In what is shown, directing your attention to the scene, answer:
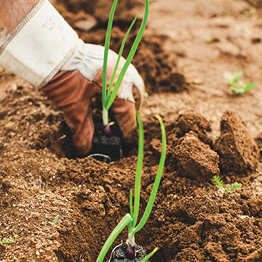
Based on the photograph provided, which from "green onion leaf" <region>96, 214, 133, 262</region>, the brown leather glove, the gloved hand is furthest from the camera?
the brown leather glove

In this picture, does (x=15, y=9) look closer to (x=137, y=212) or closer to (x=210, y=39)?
(x=137, y=212)

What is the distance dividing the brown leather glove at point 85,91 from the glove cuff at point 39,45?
0.16 ft

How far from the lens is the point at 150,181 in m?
1.28

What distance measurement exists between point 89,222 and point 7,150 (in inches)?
24.2

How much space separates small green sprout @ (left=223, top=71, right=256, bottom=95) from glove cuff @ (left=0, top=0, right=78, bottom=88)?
1.30 meters

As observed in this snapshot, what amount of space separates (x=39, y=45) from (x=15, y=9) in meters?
0.17

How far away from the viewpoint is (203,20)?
9.25 feet

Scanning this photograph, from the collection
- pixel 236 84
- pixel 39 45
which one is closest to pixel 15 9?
pixel 39 45

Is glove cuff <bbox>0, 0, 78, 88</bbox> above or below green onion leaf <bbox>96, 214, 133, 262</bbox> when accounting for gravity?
above

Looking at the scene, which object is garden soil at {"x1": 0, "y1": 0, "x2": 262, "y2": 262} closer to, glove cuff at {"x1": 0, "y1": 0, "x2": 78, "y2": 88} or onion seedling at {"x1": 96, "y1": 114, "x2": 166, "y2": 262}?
onion seedling at {"x1": 96, "y1": 114, "x2": 166, "y2": 262}

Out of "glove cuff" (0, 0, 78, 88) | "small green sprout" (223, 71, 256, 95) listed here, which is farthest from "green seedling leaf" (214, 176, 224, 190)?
"small green sprout" (223, 71, 256, 95)

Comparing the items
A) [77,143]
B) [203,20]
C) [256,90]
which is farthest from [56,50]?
[203,20]

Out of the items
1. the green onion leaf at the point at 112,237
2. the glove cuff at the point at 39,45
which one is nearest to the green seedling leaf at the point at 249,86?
the glove cuff at the point at 39,45

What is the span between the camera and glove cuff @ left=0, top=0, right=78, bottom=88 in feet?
3.68
